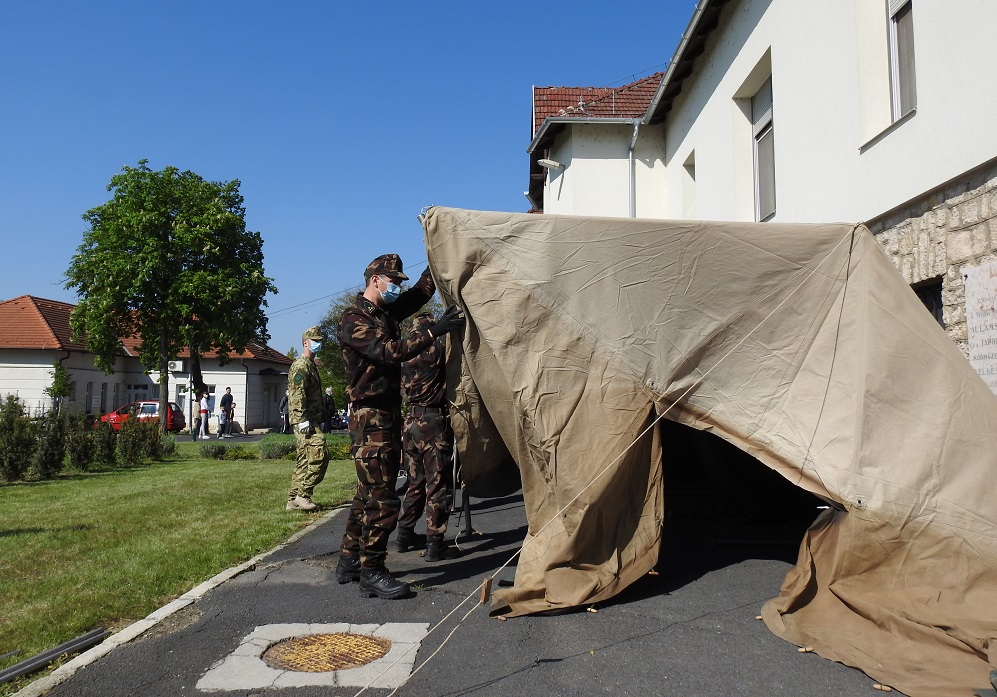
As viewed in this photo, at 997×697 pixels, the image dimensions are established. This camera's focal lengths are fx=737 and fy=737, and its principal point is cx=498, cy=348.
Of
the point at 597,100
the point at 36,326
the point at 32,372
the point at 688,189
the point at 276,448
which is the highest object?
the point at 597,100

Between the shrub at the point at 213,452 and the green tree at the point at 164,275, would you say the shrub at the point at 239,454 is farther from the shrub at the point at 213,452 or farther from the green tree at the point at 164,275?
the green tree at the point at 164,275

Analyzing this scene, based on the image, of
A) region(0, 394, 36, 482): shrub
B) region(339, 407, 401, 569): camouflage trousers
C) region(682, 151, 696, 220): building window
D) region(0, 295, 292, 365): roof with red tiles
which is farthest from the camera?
region(0, 295, 292, 365): roof with red tiles

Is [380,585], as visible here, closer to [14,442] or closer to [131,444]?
[14,442]

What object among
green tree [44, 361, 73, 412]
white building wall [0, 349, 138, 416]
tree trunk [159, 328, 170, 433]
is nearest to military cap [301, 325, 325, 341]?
tree trunk [159, 328, 170, 433]

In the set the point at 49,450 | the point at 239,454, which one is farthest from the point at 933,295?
the point at 239,454

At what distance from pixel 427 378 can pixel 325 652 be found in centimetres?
252

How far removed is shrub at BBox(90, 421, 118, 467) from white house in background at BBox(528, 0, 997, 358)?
12647mm

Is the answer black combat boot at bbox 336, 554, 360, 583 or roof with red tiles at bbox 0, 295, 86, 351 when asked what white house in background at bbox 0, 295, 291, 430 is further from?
black combat boot at bbox 336, 554, 360, 583

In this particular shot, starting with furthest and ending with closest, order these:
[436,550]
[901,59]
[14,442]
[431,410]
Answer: [14,442], [901,59], [431,410], [436,550]

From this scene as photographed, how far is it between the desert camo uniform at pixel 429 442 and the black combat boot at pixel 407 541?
82 mm

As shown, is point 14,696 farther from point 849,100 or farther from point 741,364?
point 849,100

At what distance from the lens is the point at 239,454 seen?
18.6m

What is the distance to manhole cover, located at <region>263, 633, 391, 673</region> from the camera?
3594 millimetres

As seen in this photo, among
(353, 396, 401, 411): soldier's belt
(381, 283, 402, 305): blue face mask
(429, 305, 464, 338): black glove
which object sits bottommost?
(353, 396, 401, 411): soldier's belt
